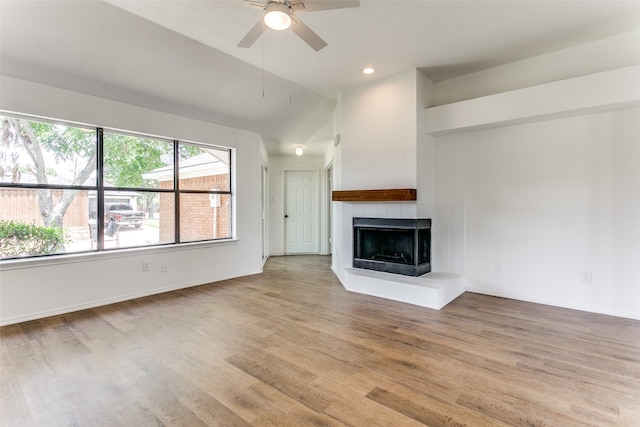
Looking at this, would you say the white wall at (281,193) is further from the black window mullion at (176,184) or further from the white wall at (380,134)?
the black window mullion at (176,184)

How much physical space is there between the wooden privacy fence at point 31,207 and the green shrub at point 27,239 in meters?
0.07

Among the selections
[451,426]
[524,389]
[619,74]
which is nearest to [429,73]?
[619,74]

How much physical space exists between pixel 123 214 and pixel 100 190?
40 centimetres

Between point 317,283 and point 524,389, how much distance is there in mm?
2952

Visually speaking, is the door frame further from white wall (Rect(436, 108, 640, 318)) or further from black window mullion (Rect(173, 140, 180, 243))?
white wall (Rect(436, 108, 640, 318))

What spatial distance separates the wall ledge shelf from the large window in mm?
1989

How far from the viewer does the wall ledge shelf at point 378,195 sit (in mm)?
3758

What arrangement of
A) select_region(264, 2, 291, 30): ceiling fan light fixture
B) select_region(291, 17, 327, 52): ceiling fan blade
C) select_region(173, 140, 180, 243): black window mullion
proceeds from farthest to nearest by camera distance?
select_region(173, 140, 180, 243): black window mullion → select_region(291, 17, 327, 52): ceiling fan blade → select_region(264, 2, 291, 30): ceiling fan light fixture

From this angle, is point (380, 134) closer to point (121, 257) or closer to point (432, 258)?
point (432, 258)

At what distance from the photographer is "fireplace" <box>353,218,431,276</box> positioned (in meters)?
3.84

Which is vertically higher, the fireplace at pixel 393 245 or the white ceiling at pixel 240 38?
the white ceiling at pixel 240 38

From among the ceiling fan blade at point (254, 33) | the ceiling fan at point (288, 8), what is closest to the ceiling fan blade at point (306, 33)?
the ceiling fan at point (288, 8)

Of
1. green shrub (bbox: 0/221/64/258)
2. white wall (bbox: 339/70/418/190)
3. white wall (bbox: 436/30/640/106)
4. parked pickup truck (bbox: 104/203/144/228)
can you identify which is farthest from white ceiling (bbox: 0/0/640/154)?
green shrub (bbox: 0/221/64/258)

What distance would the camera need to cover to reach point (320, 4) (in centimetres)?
206
